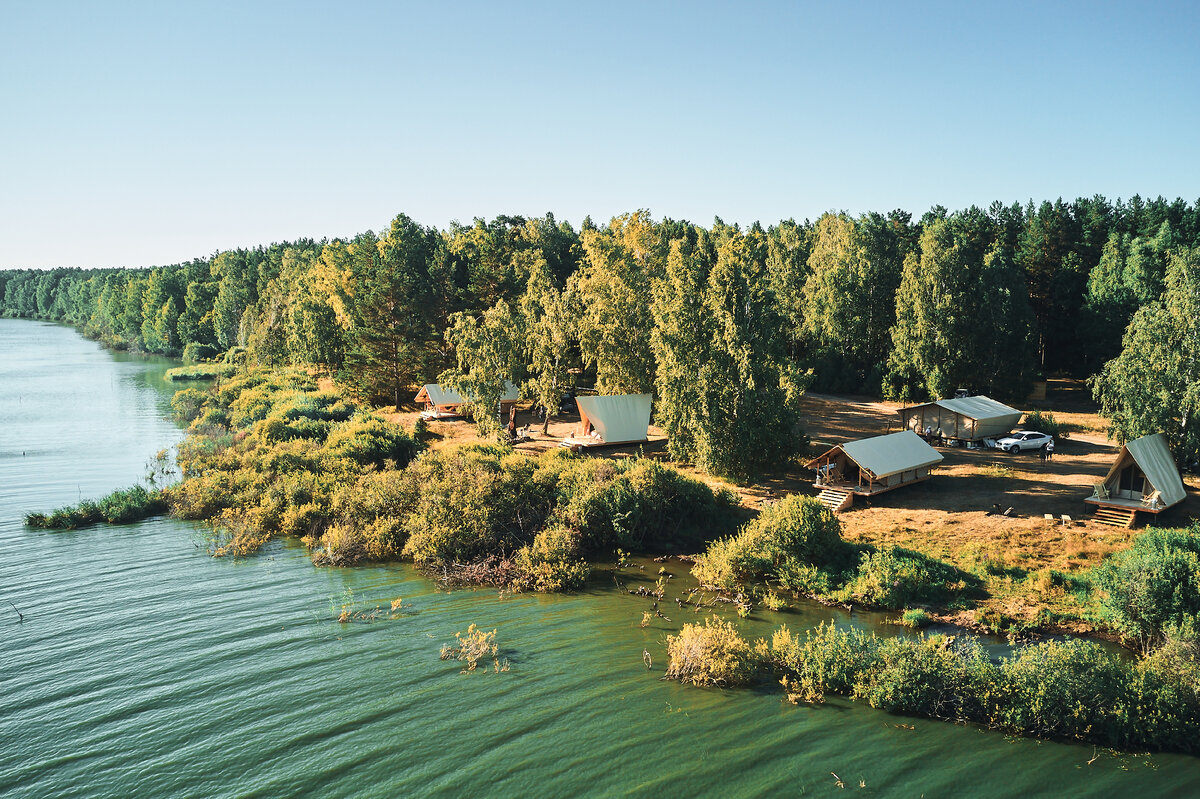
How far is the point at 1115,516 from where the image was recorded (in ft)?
94.7

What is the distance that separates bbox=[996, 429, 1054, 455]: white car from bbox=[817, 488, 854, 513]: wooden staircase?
15422 mm

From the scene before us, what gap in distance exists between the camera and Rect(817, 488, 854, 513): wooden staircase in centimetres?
3219

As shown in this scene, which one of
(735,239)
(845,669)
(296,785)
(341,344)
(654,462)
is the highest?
(735,239)

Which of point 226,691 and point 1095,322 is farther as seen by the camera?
point 1095,322

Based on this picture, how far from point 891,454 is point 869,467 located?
2.61 meters

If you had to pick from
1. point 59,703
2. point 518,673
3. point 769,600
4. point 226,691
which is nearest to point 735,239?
point 769,600

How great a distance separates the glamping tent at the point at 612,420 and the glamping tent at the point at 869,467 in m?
13.2

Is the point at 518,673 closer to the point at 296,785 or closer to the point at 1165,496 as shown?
the point at 296,785

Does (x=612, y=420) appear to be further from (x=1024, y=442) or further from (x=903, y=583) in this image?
(x=1024, y=442)

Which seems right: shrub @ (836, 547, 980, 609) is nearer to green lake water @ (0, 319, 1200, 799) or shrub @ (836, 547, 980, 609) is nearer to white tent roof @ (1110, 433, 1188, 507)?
green lake water @ (0, 319, 1200, 799)

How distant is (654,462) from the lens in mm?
31438

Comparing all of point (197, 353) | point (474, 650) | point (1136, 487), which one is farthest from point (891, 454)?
point (197, 353)

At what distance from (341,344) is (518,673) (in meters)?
60.6

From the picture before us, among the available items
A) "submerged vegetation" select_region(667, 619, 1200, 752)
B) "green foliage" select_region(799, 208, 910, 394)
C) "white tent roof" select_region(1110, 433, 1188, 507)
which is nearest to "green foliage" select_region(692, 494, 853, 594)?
"submerged vegetation" select_region(667, 619, 1200, 752)
